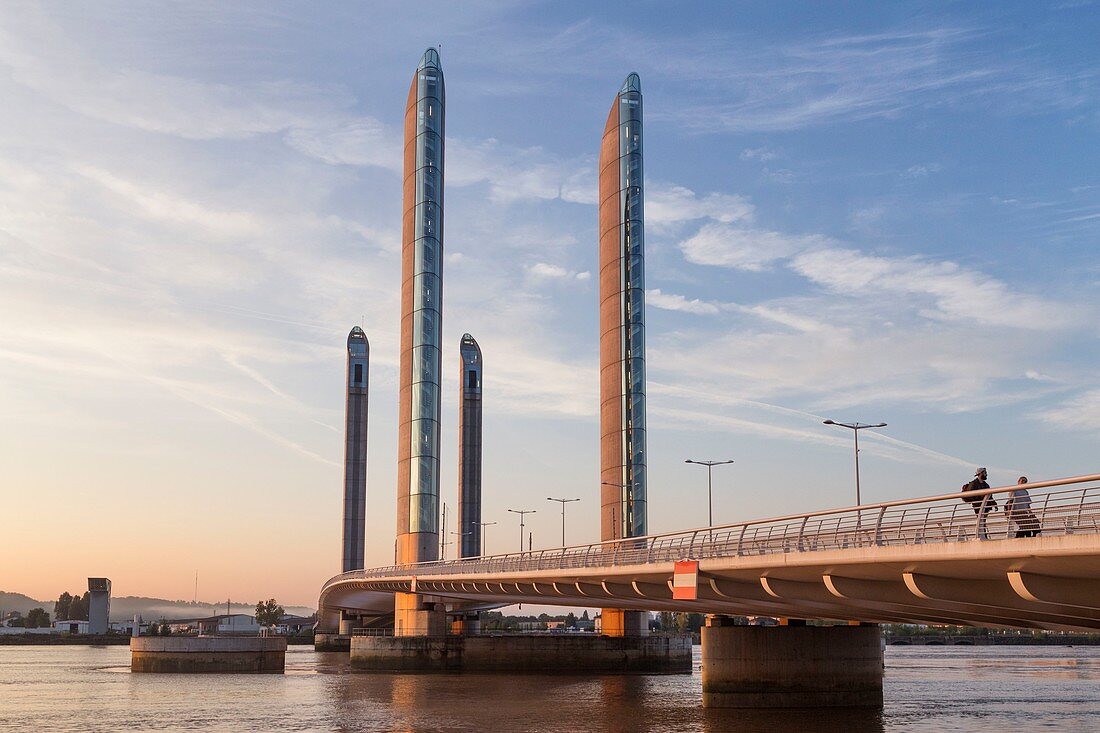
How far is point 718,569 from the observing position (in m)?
38.9

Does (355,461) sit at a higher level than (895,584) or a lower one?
higher

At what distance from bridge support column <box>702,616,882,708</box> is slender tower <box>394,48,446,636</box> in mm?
51712

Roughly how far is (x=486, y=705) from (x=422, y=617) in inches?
1417

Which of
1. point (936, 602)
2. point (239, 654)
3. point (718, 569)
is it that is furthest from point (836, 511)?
point (239, 654)

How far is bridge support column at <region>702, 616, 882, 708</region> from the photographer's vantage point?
167 ft

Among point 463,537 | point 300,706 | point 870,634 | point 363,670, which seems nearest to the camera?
point 870,634

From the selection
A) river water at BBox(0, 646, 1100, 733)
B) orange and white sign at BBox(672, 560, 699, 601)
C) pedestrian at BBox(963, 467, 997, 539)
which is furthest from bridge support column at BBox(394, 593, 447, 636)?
pedestrian at BBox(963, 467, 997, 539)

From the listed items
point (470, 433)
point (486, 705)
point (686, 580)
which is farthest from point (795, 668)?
point (470, 433)

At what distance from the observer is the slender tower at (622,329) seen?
329 feet

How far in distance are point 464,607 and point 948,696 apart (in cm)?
4494

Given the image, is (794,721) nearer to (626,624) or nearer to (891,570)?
(891,570)

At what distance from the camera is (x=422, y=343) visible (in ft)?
342

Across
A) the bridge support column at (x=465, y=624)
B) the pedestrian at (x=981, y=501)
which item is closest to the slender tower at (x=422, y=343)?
the bridge support column at (x=465, y=624)

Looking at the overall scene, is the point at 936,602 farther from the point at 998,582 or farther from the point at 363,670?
the point at 363,670
